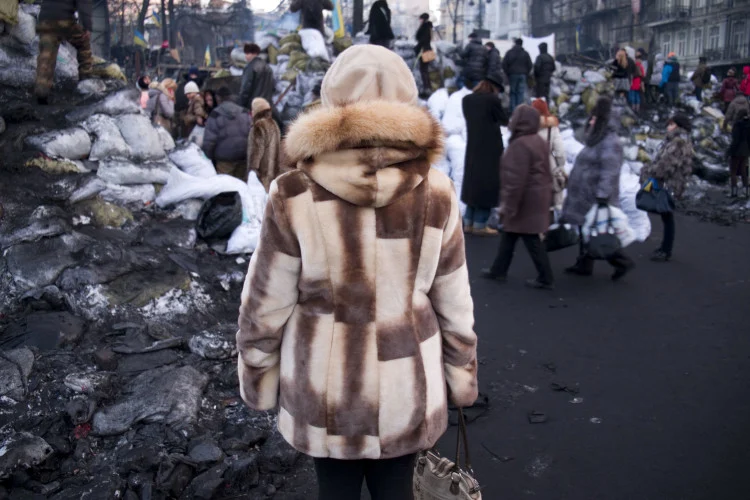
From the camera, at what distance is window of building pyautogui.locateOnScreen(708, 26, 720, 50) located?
134 feet

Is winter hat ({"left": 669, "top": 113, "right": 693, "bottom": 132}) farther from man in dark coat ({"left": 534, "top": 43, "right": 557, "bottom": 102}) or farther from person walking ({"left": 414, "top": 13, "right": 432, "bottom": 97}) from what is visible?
man in dark coat ({"left": 534, "top": 43, "right": 557, "bottom": 102})

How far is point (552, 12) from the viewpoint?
174ft

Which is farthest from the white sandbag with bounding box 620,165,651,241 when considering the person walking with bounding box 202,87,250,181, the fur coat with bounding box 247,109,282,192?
the person walking with bounding box 202,87,250,181

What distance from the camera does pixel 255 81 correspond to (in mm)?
9570

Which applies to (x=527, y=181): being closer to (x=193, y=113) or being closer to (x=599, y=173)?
(x=599, y=173)

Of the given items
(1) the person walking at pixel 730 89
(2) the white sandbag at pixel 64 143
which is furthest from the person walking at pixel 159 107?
(1) the person walking at pixel 730 89

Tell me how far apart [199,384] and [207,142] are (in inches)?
177

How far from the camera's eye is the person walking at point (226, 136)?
784 cm

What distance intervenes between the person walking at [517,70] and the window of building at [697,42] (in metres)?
33.5

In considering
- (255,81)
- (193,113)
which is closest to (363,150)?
(255,81)

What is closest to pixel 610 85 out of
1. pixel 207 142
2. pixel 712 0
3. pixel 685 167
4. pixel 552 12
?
pixel 685 167

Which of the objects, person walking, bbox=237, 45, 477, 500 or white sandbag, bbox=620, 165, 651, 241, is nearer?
person walking, bbox=237, 45, 477, 500

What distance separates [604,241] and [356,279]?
4.94 meters

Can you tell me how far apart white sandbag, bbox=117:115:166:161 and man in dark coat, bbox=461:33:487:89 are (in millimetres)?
7823
